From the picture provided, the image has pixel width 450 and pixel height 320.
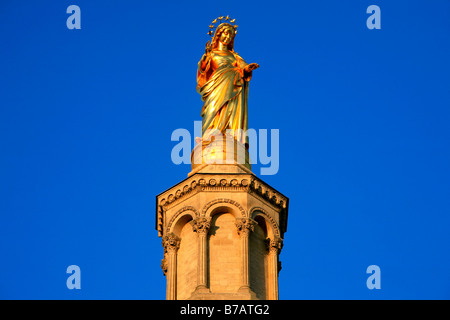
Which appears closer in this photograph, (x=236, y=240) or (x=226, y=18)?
(x=236, y=240)

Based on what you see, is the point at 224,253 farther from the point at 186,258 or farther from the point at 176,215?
the point at 176,215

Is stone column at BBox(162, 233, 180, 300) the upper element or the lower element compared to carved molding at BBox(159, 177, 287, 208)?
lower

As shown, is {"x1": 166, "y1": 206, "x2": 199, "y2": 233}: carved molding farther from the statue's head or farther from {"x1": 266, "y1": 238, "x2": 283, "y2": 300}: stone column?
the statue's head

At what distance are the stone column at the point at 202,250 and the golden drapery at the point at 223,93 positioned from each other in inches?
178

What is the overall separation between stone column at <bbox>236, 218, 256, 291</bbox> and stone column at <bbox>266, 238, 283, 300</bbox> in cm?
107

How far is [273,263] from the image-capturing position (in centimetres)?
6047

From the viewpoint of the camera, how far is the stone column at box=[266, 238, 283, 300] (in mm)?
59781

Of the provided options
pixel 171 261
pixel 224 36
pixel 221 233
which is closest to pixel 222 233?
pixel 221 233

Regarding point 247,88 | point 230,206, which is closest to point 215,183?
point 230,206

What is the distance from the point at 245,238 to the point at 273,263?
4.82ft

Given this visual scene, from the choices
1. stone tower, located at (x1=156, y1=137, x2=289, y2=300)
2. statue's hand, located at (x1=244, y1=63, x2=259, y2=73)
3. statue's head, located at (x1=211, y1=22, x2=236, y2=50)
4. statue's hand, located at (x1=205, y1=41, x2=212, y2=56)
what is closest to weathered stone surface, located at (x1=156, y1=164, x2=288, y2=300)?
A: stone tower, located at (x1=156, y1=137, x2=289, y2=300)

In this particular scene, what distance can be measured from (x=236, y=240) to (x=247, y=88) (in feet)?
25.2
